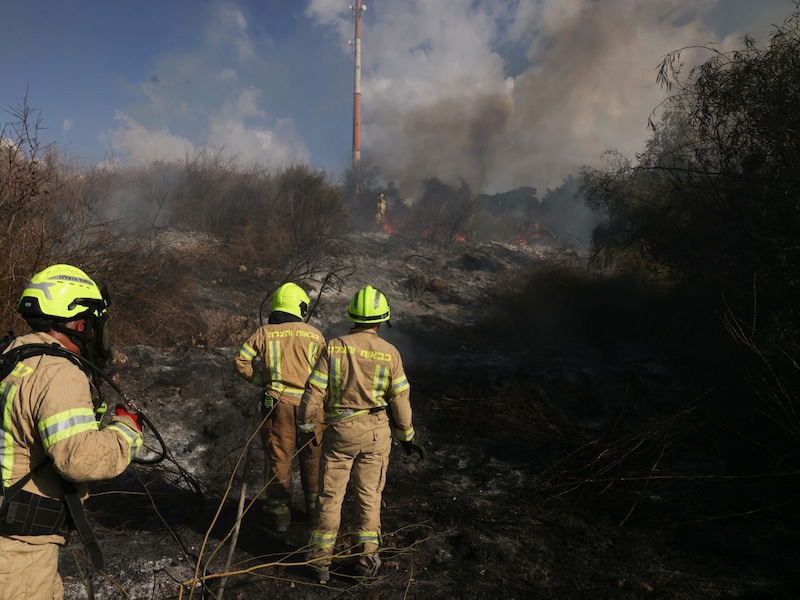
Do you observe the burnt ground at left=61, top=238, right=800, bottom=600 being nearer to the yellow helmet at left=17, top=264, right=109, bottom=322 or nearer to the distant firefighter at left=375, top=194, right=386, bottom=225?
the yellow helmet at left=17, top=264, right=109, bottom=322

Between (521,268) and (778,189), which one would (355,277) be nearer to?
(521,268)

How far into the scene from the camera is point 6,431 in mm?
1668

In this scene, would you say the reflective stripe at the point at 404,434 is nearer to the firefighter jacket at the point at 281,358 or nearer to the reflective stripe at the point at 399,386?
the reflective stripe at the point at 399,386

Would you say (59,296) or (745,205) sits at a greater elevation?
(745,205)

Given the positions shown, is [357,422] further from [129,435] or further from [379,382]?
[129,435]

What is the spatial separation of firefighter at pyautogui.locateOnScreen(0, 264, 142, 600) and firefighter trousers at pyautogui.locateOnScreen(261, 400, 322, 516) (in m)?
1.90

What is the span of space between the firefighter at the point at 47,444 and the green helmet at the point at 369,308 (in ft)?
5.38

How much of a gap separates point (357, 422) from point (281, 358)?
0.89m

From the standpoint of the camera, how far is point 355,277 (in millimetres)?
11602

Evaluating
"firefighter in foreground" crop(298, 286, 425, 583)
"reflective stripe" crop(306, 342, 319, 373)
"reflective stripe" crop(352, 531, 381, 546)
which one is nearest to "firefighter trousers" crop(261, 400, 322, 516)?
"reflective stripe" crop(306, 342, 319, 373)

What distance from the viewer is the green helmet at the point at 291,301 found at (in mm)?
3895

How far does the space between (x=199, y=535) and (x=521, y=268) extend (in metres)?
11.9

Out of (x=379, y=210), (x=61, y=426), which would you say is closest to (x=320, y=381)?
(x=61, y=426)

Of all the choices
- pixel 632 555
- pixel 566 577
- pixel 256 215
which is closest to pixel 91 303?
pixel 566 577
